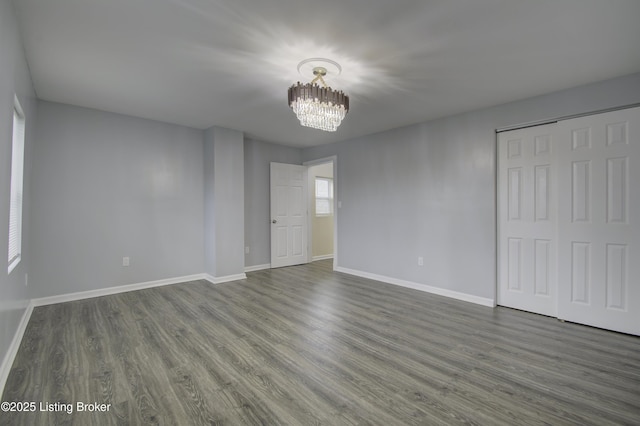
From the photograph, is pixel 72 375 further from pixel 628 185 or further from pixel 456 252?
pixel 628 185

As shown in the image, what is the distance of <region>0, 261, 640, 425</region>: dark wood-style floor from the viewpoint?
1.75 meters

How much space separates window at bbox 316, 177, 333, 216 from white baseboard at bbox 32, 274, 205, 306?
3.20m

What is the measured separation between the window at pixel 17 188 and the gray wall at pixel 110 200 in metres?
0.85

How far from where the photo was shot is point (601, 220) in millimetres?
2986

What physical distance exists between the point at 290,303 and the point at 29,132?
350 centimetres

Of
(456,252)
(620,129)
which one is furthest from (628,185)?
(456,252)

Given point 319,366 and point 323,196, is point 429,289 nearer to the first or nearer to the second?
point 319,366

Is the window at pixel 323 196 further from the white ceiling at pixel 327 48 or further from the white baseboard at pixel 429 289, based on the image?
the white ceiling at pixel 327 48

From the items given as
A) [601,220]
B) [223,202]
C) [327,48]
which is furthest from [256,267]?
[601,220]

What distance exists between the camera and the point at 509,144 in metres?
3.62

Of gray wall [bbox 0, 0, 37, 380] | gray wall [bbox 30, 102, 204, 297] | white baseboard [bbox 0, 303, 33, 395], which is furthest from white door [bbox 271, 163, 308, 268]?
gray wall [bbox 0, 0, 37, 380]

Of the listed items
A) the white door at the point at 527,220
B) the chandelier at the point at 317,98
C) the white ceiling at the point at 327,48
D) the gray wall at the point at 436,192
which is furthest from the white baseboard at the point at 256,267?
the white door at the point at 527,220

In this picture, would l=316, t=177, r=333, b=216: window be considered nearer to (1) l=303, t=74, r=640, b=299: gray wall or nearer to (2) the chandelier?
(1) l=303, t=74, r=640, b=299: gray wall

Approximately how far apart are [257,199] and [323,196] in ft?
6.21
